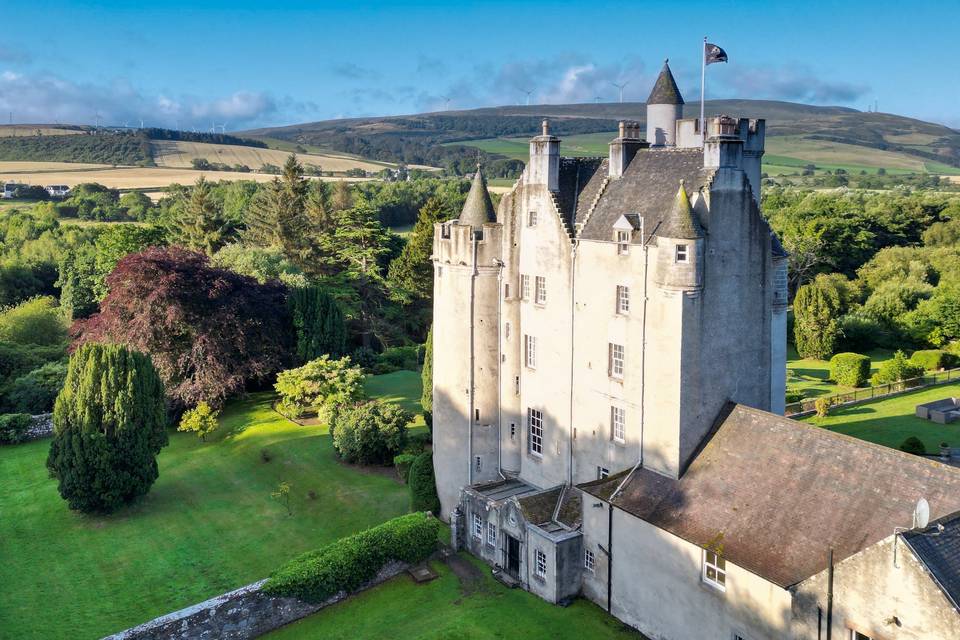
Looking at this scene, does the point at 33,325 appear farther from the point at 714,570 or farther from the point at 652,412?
the point at 714,570

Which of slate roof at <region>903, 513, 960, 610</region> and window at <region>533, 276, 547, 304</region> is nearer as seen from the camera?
slate roof at <region>903, 513, 960, 610</region>

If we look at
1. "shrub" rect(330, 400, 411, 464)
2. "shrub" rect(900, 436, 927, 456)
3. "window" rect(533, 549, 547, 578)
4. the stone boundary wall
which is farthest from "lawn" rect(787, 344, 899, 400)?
the stone boundary wall

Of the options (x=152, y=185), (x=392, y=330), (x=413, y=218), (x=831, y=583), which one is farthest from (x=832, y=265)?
(x=152, y=185)

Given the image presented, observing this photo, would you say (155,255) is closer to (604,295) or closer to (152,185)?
(604,295)

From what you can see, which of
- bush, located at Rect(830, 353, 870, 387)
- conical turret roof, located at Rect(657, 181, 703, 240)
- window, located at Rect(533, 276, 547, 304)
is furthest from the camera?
bush, located at Rect(830, 353, 870, 387)

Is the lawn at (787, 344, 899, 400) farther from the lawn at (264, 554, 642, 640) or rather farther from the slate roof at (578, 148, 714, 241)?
the lawn at (264, 554, 642, 640)

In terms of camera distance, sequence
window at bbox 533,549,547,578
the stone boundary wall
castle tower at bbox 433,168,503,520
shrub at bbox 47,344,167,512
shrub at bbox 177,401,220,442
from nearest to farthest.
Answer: the stone boundary wall
window at bbox 533,549,547,578
castle tower at bbox 433,168,503,520
shrub at bbox 47,344,167,512
shrub at bbox 177,401,220,442

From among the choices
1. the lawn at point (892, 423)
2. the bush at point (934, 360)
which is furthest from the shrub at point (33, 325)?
the bush at point (934, 360)

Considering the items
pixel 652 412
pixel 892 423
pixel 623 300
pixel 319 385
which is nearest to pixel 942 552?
pixel 652 412
